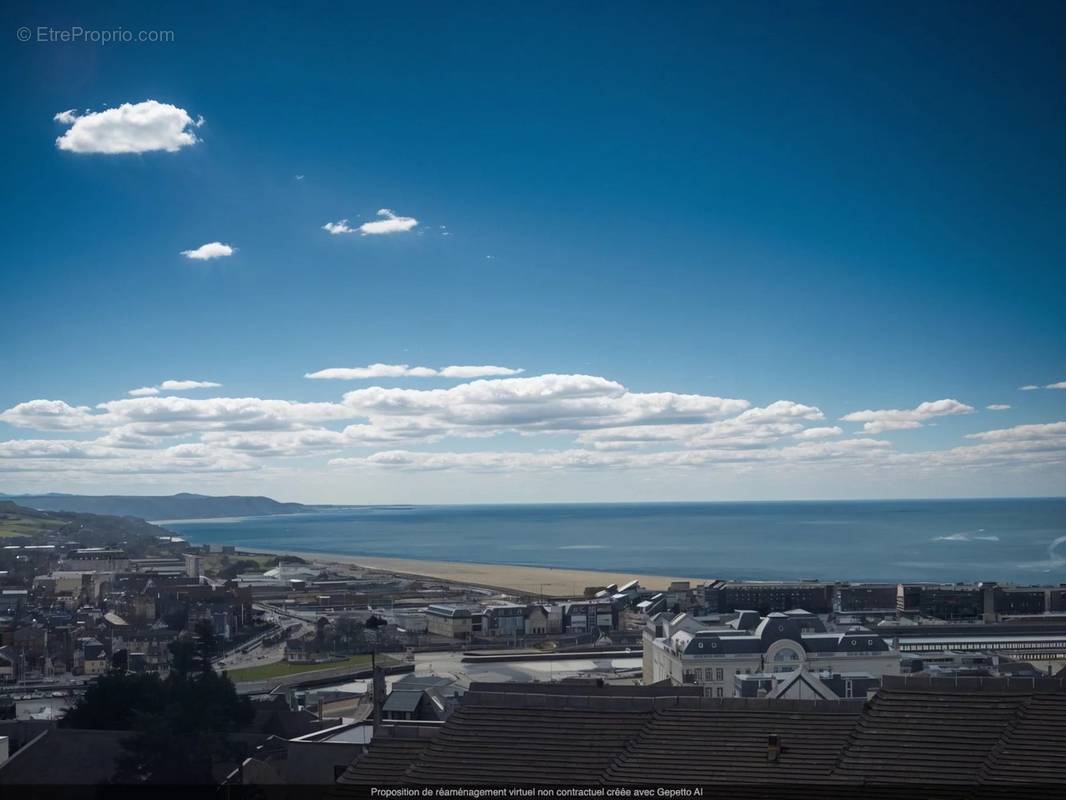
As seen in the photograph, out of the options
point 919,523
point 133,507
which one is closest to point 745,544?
point 919,523

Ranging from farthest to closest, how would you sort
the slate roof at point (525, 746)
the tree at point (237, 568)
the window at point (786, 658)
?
1. the tree at point (237, 568)
2. the window at point (786, 658)
3. the slate roof at point (525, 746)

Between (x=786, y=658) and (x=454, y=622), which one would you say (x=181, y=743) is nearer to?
(x=786, y=658)

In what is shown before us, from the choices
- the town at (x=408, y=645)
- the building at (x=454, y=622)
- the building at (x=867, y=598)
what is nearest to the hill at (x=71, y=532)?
the town at (x=408, y=645)

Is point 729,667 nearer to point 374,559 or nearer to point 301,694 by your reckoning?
point 301,694

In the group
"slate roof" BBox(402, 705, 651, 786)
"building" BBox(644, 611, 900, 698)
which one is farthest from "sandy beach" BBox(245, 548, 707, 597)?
"slate roof" BBox(402, 705, 651, 786)

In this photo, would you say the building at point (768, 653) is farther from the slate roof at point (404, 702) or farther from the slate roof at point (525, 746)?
the slate roof at point (525, 746)

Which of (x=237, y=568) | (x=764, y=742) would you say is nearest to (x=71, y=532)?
(x=237, y=568)

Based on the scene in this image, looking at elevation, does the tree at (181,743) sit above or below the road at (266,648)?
above
